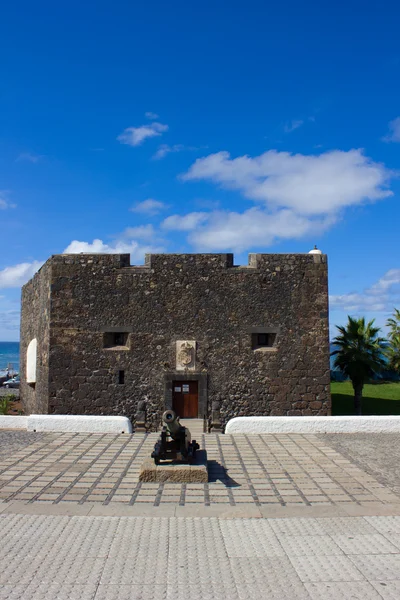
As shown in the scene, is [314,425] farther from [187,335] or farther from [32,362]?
[32,362]

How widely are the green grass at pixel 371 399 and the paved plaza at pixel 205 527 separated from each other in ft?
41.9

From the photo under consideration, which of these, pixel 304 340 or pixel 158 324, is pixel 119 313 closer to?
pixel 158 324

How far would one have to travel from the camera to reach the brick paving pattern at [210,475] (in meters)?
5.78

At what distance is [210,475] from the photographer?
6.65 m

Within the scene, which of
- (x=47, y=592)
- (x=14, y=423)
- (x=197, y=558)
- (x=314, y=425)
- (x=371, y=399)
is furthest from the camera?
(x=371, y=399)

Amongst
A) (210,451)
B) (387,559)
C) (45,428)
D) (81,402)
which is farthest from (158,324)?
(387,559)

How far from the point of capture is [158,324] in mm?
13742

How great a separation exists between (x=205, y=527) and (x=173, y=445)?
174 cm

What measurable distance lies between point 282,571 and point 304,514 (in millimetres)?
1386

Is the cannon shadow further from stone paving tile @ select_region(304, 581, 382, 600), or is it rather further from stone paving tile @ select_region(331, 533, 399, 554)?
stone paving tile @ select_region(304, 581, 382, 600)

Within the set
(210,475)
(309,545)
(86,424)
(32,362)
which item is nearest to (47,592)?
(309,545)

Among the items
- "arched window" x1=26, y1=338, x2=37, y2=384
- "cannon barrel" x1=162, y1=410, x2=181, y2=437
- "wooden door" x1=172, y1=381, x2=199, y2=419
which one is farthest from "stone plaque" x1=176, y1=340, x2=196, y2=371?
"cannon barrel" x1=162, y1=410, x2=181, y2=437

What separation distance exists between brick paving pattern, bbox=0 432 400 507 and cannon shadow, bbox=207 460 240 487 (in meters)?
0.01

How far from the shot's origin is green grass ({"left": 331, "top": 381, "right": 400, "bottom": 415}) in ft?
65.9
